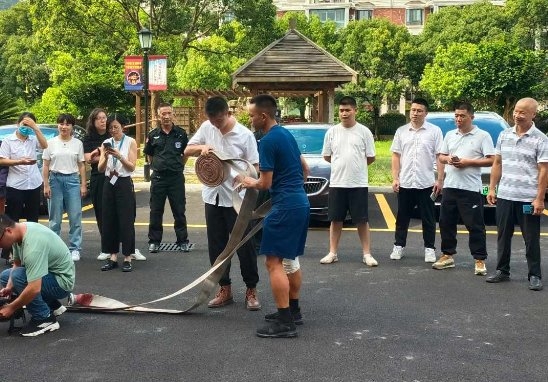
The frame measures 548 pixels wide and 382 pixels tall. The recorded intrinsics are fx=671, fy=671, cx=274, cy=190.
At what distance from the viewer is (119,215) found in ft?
24.6

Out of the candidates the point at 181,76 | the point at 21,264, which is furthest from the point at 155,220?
the point at 181,76

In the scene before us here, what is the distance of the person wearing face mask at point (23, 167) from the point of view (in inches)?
297

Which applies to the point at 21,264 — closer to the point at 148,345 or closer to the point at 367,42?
the point at 148,345

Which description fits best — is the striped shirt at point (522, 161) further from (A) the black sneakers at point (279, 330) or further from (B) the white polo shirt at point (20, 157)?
(B) the white polo shirt at point (20, 157)

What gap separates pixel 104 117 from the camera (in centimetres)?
785

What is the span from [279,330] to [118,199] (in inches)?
126

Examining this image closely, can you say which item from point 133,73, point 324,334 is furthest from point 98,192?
point 133,73

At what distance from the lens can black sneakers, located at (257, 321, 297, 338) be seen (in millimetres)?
4992

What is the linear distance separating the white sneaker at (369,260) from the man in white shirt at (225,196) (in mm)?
2031

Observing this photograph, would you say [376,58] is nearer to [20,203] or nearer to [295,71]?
[295,71]

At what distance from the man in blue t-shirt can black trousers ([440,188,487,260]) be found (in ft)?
9.20

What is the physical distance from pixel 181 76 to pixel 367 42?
14757mm

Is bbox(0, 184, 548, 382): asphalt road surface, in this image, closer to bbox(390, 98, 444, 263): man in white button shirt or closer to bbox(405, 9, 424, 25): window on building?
bbox(390, 98, 444, 263): man in white button shirt

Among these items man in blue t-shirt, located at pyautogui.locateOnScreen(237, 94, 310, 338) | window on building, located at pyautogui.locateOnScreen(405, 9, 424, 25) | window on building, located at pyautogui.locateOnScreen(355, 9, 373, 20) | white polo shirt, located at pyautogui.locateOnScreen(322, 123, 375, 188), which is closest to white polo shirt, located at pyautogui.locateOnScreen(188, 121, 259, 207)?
man in blue t-shirt, located at pyautogui.locateOnScreen(237, 94, 310, 338)
